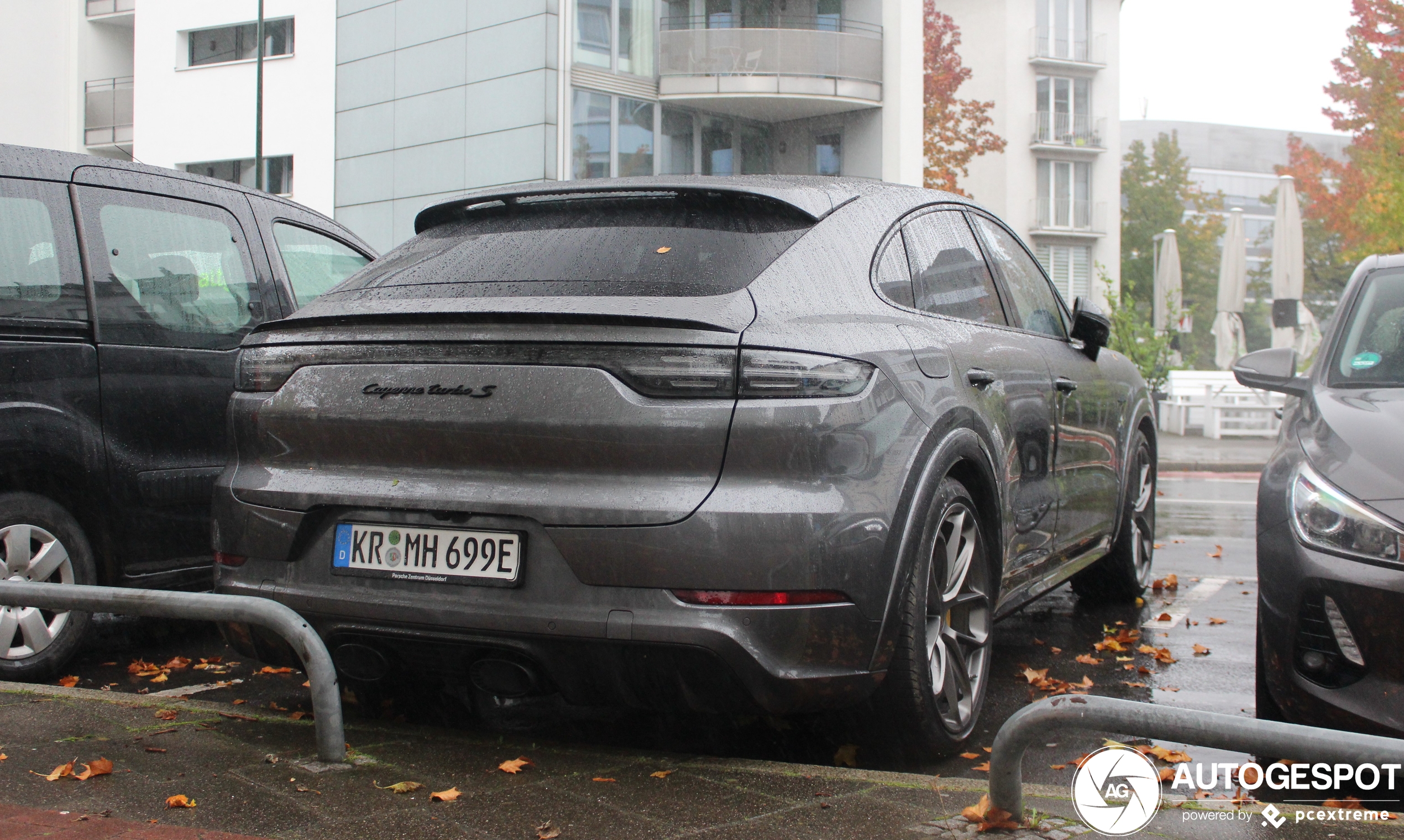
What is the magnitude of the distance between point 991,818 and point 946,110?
125ft

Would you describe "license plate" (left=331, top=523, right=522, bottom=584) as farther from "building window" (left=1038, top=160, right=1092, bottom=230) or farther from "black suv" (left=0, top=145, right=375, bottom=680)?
"building window" (left=1038, top=160, right=1092, bottom=230)

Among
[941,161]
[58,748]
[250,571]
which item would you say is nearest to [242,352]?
[250,571]

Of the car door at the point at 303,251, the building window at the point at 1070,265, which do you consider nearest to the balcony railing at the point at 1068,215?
the building window at the point at 1070,265

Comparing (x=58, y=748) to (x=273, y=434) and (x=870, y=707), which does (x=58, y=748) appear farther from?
(x=870, y=707)

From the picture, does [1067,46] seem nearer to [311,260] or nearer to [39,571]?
[311,260]

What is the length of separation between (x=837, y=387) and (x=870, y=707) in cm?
90

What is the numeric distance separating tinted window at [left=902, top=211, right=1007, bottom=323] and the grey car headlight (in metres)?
1.18

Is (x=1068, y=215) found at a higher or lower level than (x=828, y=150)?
higher

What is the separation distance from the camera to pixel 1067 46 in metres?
46.6

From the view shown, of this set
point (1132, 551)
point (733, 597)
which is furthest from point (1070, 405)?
point (733, 597)

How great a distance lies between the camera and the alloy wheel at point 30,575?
4.64 metres

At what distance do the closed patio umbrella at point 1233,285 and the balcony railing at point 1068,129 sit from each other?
69.3 ft

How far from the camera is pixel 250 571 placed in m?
3.56

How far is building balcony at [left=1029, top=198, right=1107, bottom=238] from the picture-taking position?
46625mm
